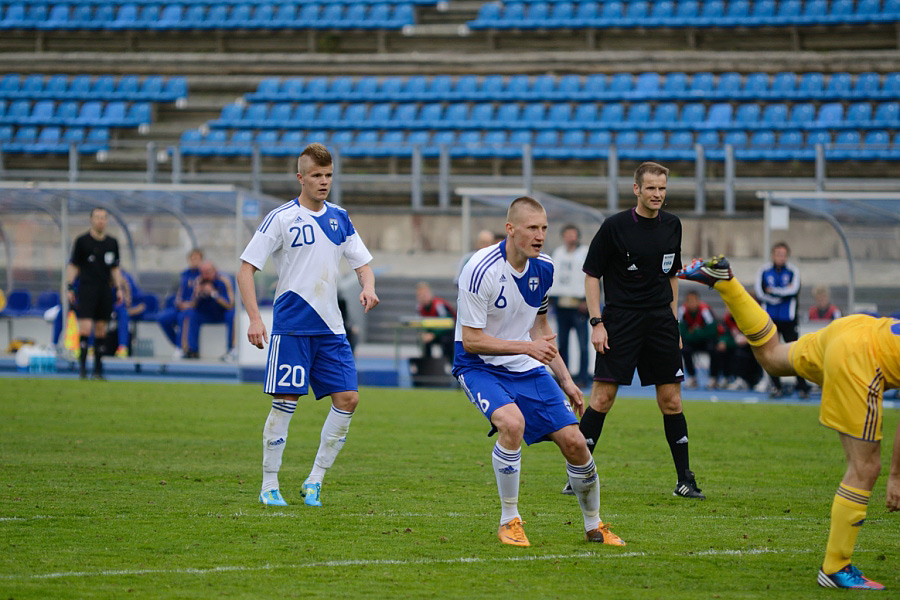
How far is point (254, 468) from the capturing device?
873 centimetres

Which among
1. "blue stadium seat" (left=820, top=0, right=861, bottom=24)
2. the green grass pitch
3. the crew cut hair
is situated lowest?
the green grass pitch

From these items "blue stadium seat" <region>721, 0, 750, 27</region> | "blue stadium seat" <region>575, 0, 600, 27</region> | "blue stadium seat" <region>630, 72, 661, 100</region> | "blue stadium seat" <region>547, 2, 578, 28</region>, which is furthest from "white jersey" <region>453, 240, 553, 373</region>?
"blue stadium seat" <region>547, 2, 578, 28</region>

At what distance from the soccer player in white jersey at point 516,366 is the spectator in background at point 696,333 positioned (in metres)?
10.6

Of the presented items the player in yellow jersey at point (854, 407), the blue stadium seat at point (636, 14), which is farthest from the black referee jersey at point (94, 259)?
the blue stadium seat at point (636, 14)

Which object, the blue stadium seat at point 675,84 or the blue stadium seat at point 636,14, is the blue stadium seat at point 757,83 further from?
the blue stadium seat at point 636,14

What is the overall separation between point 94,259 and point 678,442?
10.2 metres

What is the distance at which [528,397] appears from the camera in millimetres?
6082

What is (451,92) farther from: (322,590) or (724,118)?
(322,590)

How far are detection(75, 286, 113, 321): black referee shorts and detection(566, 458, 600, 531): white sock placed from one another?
1123cm

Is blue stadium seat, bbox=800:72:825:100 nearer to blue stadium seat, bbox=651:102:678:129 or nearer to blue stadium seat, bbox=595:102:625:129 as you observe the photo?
blue stadium seat, bbox=651:102:678:129

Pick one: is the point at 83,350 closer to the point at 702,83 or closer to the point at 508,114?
the point at 508,114

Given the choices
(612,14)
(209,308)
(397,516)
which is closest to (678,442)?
(397,516)

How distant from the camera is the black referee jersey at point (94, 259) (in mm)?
15531

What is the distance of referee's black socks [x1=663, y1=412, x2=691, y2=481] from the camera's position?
776 centimetres
